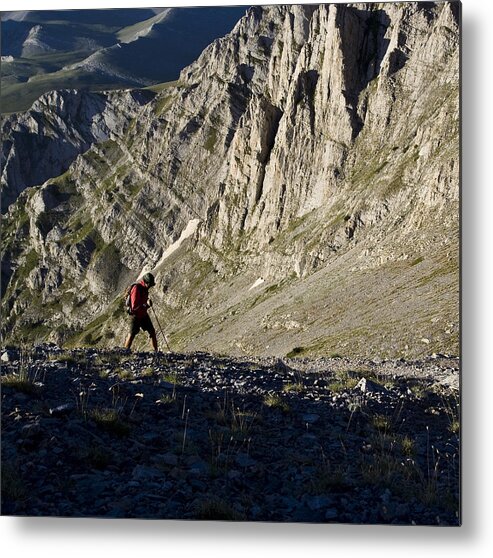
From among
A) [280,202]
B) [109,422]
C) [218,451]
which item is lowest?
[218,451]

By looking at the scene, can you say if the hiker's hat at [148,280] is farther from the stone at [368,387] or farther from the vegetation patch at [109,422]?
the stone at [368,387]

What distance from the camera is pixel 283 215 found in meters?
74.4

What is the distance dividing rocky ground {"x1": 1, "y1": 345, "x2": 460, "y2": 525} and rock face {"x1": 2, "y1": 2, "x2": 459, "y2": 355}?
15.6 feet

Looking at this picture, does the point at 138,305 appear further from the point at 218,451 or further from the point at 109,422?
the point at 218,451

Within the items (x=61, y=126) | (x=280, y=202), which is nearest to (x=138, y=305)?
(x=280, y=202)

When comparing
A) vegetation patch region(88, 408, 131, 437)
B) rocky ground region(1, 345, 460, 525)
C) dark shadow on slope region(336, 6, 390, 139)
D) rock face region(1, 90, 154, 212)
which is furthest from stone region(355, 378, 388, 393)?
rock face region(1, 90, 154, 212)

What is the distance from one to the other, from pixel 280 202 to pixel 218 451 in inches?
2661

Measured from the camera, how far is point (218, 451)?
9.15 meters

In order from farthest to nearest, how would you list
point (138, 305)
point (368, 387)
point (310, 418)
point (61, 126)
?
1. point (61, 126)
2. point (138, 305)
3. point (368, 387)
4. point (310, 418)

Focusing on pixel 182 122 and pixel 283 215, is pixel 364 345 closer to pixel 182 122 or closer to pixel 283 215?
pixel 283 215

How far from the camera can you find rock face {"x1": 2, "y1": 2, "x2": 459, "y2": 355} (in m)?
29.0

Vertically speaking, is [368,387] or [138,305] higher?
[138,305]

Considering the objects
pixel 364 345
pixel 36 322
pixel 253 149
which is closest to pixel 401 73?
pixel 253 149

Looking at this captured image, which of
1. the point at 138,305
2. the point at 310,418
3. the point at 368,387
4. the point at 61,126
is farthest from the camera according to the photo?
the point at 61,126
